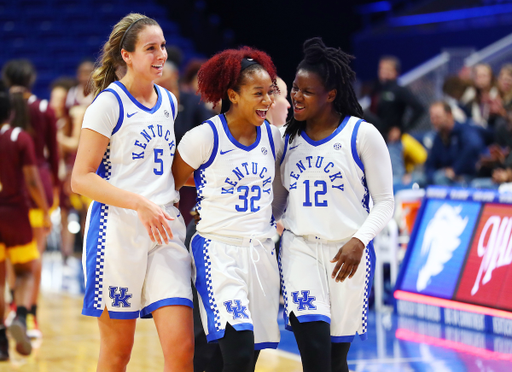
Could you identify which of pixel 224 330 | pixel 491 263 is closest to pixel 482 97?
pixel 491 263

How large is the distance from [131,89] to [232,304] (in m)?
1.03

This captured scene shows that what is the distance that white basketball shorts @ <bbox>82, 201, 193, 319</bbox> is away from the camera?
3012 millimetres

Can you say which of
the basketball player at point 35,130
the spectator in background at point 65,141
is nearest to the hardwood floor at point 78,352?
the basketball player at point 35,130

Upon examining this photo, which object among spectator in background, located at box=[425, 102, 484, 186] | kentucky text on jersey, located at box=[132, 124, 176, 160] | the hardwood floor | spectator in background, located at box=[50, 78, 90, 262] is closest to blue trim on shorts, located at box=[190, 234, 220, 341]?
kentucky text on jersey, located at box=[132, 124, 176, 160]

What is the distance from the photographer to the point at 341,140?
10.3 ft

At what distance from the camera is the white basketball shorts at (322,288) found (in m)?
3.03

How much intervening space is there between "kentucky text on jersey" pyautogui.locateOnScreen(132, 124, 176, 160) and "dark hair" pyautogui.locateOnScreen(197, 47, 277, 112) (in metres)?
0.26

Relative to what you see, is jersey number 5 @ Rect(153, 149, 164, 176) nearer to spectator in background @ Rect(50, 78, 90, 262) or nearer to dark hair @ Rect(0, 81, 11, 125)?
dark hair @ Rect(0, 81, 11, 125)

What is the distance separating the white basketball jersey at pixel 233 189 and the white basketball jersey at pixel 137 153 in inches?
7.0

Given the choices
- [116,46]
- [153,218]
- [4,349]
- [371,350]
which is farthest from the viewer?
[371,350]

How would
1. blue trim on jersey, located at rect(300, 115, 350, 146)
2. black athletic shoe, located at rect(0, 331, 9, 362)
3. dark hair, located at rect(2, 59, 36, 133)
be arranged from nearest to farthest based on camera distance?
blue trim on jersey, located at rect(300, 115, 350, 146), black athletic shoe, located at rect(0, 331, 9, 362), dark hair, located at rect(2, 59, 36, 133)

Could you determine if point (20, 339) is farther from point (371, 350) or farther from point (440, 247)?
point (440, 247)

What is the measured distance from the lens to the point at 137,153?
3035 millimetres

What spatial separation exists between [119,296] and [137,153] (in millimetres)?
603
